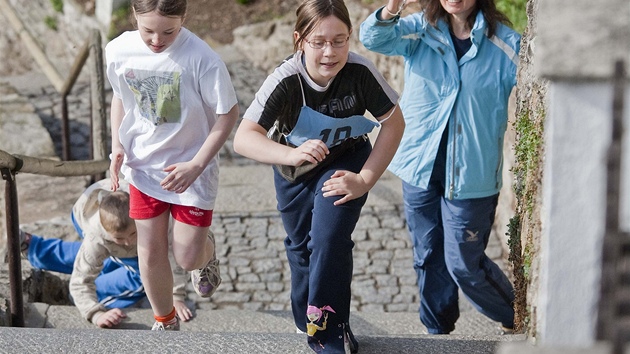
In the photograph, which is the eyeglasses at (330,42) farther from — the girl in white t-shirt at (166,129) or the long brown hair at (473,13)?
the long brown hair at (473,13)

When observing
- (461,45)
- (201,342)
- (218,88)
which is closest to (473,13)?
(461,45)

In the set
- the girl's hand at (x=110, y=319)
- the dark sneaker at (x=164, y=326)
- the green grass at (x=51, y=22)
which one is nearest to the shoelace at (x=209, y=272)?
the dark sneaker at (x=164, y=326)

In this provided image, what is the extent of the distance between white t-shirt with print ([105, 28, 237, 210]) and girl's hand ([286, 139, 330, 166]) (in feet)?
1.78

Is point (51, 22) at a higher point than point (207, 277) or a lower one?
higher

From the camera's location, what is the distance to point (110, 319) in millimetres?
4465

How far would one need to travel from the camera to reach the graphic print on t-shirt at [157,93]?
11.9 feet

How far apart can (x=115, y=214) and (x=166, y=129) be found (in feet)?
2.85

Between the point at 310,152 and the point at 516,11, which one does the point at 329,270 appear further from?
the point at 516,11

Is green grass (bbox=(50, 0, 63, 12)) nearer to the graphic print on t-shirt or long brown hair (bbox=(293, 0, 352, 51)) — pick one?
the graphic print on t-shirt

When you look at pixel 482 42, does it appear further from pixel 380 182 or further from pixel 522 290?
pixel 380 182

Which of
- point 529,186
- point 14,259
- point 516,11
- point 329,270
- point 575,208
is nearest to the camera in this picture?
point 575,208

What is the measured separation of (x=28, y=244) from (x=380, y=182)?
2940mm

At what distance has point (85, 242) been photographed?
4.68 metres

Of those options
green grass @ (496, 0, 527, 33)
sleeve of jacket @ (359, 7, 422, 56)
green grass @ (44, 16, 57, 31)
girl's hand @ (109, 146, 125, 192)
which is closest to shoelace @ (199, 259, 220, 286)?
girl's hand @ (109, 146, 125, 192)
